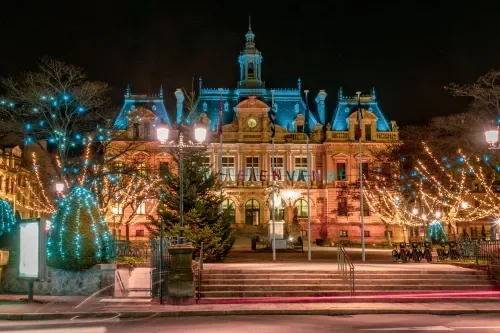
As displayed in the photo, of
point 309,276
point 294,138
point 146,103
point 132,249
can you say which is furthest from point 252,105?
point 309,276

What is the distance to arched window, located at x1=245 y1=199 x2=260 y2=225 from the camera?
6962 cm

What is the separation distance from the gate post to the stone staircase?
3.76ft

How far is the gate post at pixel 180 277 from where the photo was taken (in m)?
19.2

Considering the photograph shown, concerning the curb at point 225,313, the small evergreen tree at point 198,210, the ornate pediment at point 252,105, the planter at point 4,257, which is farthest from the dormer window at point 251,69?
the curb at point 225,313

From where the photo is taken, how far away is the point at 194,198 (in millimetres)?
29375

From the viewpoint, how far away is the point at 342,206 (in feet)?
230

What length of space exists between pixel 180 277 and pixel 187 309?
6.09 ft

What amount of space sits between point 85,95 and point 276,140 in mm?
37341

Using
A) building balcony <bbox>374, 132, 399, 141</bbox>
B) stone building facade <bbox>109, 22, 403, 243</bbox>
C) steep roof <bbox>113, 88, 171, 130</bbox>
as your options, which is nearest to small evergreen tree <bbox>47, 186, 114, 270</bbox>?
stone building facade <bbox>109, 22, 403, 243</bbox>

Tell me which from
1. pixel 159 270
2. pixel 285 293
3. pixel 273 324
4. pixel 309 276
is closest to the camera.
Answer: pixel 273 324

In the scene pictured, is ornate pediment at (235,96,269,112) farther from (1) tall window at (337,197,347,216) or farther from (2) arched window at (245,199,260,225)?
(1) tall window at (337,197,347,216)

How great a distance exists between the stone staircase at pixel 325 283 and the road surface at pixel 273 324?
3929 millimetres

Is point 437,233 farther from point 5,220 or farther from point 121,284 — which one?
point 5,220

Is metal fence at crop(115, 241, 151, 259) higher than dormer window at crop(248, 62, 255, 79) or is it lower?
lower
